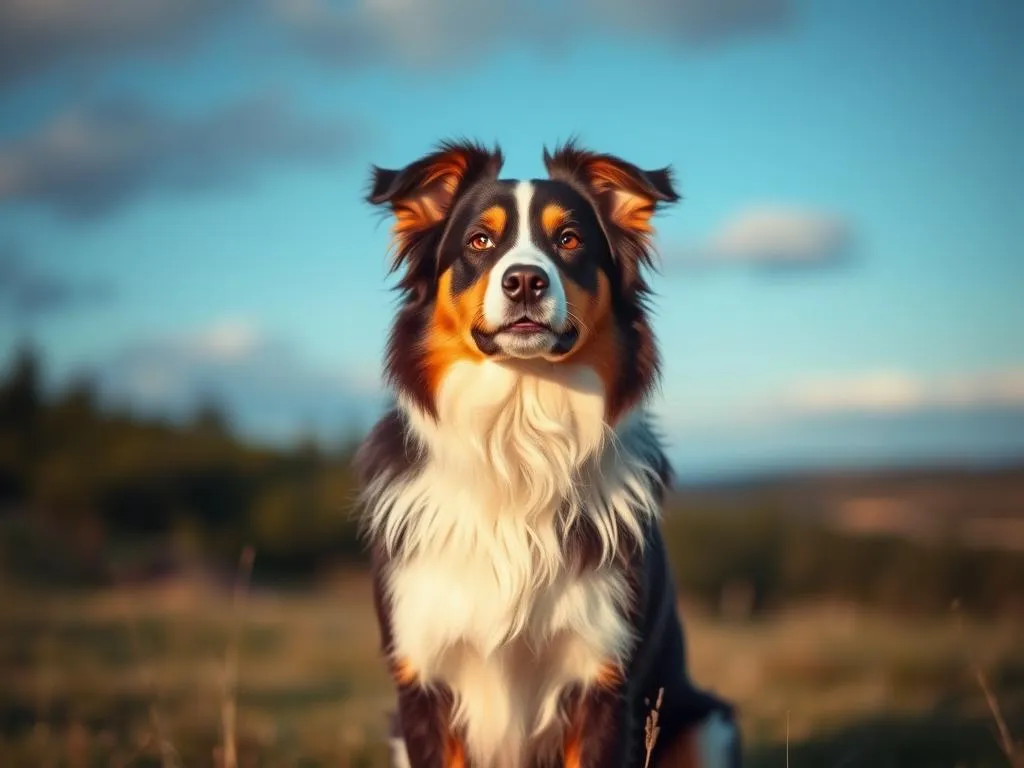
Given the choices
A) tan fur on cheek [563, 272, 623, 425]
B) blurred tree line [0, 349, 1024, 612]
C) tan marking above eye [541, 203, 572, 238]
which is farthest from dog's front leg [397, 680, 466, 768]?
blurred tree line [0, 349, 1024, 612]

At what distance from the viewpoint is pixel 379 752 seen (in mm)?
5441

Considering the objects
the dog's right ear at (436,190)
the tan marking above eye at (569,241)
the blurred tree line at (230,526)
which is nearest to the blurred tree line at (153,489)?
the blurred tree line at (230,526)

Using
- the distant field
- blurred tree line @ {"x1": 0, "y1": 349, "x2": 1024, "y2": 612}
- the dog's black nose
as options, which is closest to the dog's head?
the dog's black nose

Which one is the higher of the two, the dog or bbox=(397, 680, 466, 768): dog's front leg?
the dog

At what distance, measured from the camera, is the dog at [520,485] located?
11.3 ft

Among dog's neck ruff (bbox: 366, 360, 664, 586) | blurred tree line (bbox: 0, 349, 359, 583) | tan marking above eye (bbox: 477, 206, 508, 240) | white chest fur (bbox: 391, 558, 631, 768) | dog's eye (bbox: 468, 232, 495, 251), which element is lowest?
blurred tree line (bbox: 0, 349, 359, 583)

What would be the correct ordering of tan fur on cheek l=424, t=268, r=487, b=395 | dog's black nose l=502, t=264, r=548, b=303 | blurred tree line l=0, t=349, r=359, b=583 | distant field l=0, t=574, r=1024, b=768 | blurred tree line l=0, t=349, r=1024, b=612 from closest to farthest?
dog's black nose l=502, t=264, r=548, b=303, tan fur on cheek l=424, t=268, r=487, b=395, distant field l=0, t=574, r=1024, b=768, blurred tree line l=0, t=349, r=1024, b=612, blurred tree line l=0, t=349, r=359, b=583

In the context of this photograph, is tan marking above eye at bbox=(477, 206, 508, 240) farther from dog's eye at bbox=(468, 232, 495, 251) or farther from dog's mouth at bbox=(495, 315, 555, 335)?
dog's mouth at bbox=(495, 315, 555, 335)

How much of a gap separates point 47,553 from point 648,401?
10.1 metres

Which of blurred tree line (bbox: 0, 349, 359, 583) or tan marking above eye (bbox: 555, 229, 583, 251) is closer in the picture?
tan marking above eye (bbox: 555, 229, 583, 251)

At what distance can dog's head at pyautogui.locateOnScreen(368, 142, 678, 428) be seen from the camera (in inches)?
134

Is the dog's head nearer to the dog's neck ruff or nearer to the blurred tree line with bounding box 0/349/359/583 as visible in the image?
the dog's neck ruff

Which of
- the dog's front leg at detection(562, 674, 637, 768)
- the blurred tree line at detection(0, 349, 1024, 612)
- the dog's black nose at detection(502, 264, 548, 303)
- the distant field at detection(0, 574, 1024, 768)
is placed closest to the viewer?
the dog's black nose at detection(502, 264, 548, 303)

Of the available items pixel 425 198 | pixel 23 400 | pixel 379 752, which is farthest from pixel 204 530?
pixel 425 198
